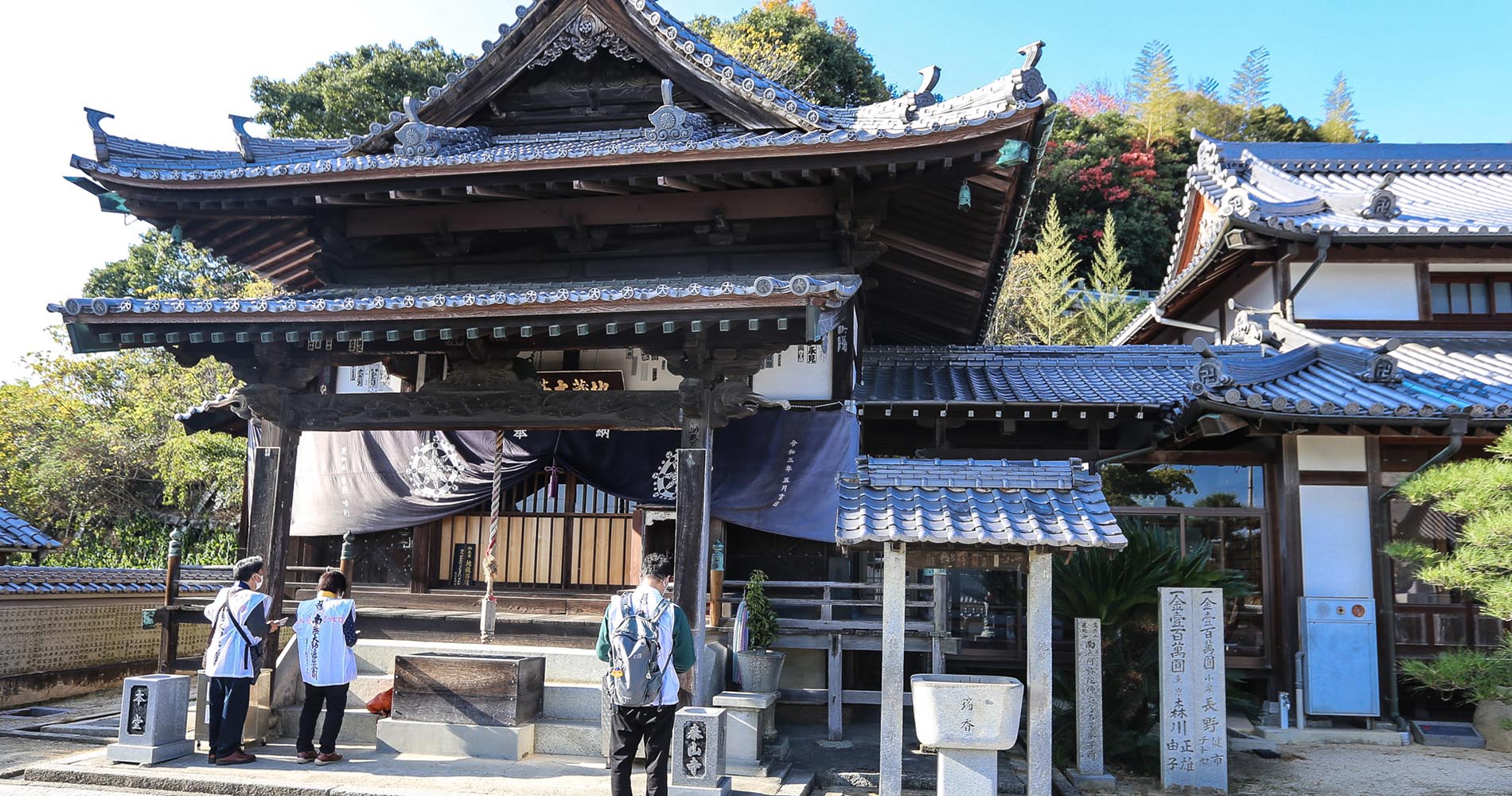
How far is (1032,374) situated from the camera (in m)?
12.6

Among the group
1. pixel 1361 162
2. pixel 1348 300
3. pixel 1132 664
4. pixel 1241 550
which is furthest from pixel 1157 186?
pixel 1132 664

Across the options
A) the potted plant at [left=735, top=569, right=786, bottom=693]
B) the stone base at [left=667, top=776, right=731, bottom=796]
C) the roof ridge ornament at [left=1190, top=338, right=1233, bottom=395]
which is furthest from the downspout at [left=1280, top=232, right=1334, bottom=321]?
the stone base at [left=667, top=776, right=731, bottom=796]

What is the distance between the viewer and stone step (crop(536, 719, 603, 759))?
8078mm

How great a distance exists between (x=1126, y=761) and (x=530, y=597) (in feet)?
20.9

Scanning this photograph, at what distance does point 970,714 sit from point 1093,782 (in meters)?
2.82

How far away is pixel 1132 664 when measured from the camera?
906cm

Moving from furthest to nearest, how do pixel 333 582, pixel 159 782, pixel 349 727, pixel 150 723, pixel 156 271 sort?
pixel 156 271 < pixel 349 727 < pixel 333 582 < pixel 150 723 < pixel 159 782

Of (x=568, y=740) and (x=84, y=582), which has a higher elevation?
(x=84, y=582)

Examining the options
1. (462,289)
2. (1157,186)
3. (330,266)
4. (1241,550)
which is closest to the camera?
(462,289)

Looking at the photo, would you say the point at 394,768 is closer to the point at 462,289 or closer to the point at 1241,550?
the point at 462,289

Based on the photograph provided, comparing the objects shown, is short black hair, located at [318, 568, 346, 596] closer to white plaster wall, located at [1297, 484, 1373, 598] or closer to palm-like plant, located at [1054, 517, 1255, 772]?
palm-like plant, located at [1054, 517, 1255, 772]

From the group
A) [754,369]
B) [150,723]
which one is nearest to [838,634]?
[754,369]

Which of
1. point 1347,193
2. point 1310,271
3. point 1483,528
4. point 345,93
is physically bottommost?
point 1483,528

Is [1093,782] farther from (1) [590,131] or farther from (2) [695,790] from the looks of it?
(1) [590,131]
